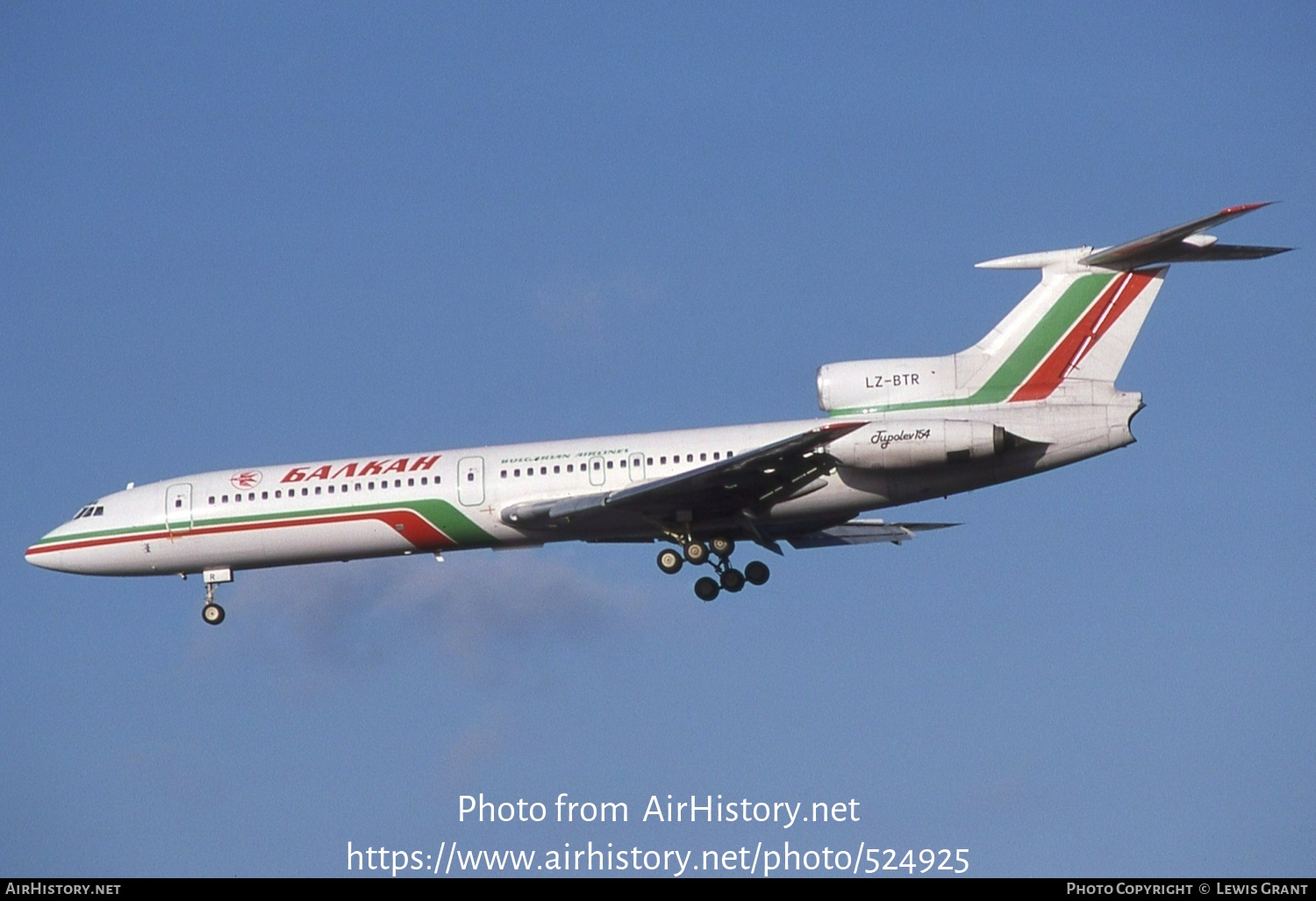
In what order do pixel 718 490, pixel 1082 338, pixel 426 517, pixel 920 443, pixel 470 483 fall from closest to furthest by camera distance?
1. pixel 920 443
2. pixel 1082 338
3. pixel 718 490
4. pixel 470 483
5. pixel 426 517

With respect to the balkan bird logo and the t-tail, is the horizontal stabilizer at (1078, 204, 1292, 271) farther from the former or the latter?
the balkan bird logo

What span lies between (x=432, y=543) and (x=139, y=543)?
6.52 m

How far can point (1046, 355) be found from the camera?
120ft

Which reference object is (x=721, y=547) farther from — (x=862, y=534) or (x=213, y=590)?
(x=213, y=590)

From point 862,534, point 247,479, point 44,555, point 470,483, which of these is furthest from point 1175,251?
point 44,555

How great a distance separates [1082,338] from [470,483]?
→ 41.7ft

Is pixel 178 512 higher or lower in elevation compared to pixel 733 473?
higher

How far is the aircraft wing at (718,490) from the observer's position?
116ft

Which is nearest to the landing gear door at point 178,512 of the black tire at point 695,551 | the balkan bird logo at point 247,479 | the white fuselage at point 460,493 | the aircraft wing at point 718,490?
the white fuselage at point 460,493

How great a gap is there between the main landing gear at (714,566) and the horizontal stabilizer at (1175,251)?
9.21 metres

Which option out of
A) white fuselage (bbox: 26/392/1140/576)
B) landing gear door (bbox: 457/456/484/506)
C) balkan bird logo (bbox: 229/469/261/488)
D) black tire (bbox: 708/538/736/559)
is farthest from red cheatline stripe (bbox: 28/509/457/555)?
black tire (bbox: 708/538/736/559)

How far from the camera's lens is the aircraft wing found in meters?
35.4

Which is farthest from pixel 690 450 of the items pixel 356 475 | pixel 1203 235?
pixel 1203 235

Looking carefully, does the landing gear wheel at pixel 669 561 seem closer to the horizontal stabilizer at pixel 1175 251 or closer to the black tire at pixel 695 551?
the black tire at pixel 695 551
